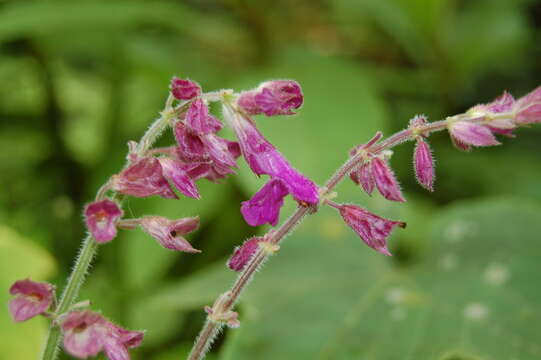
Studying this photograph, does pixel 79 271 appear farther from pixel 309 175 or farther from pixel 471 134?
pixel 309 175

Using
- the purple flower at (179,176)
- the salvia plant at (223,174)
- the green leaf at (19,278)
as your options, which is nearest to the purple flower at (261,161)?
the salvia plant at (223,174)

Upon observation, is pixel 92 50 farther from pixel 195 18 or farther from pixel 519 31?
pixel 519 31

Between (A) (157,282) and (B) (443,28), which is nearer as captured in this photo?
(A) (157,282)

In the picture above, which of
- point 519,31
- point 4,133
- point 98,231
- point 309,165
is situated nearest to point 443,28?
point 519,31

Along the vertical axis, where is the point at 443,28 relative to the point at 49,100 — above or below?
above

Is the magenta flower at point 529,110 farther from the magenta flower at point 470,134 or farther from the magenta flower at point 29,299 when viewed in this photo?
the magenta flower at point 29,299

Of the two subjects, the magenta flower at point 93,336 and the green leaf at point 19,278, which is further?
the green leaf at point 19,278

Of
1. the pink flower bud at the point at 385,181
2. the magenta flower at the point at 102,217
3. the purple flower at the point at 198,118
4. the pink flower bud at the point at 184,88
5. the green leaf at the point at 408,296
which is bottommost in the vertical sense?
the magenta flower at the point at 102,217

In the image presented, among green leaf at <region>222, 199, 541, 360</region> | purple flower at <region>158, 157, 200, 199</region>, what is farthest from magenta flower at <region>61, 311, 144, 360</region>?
green leaf at <region>222, 199, 541, 360</region>
